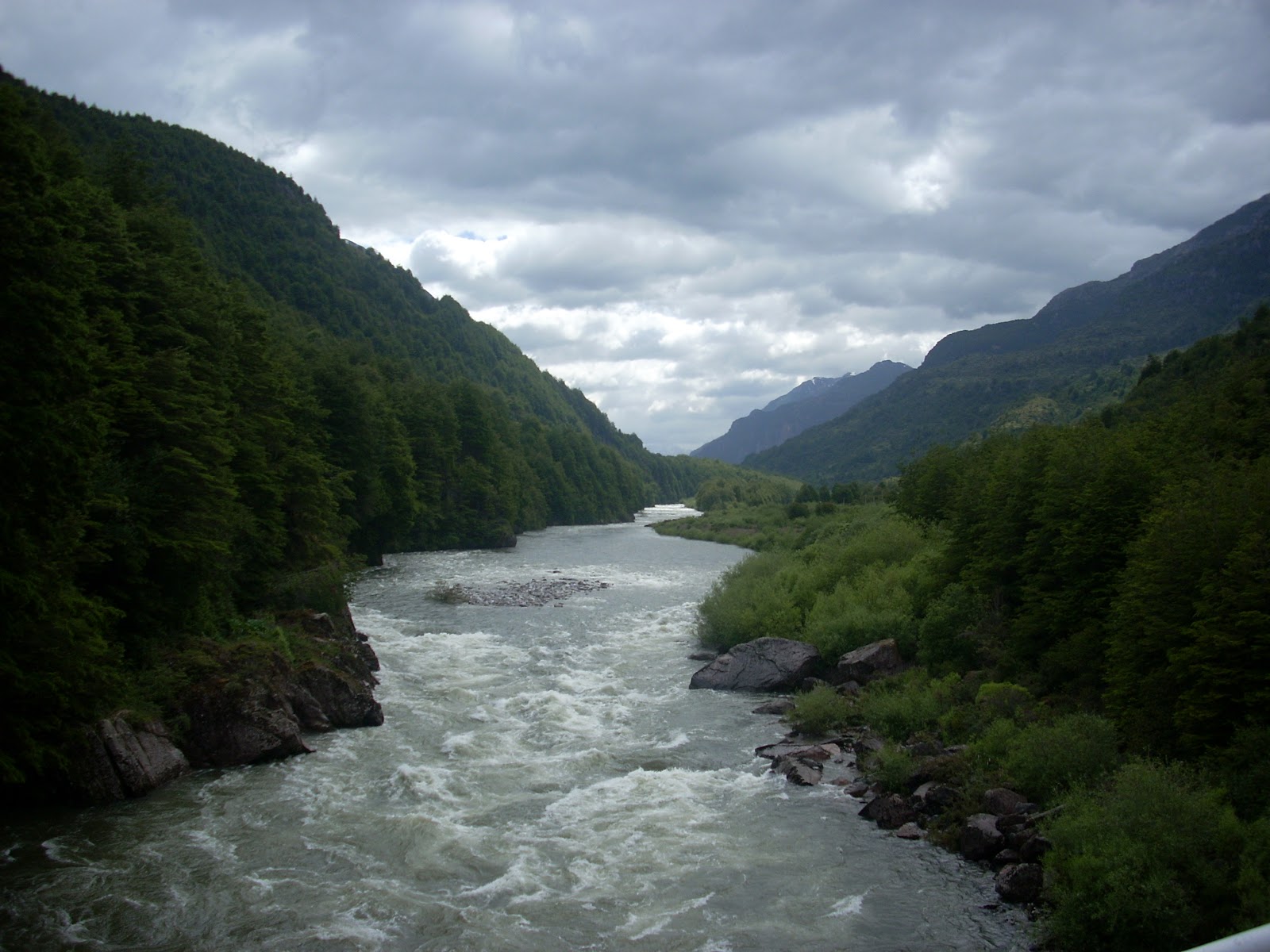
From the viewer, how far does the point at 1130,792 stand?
1419cm

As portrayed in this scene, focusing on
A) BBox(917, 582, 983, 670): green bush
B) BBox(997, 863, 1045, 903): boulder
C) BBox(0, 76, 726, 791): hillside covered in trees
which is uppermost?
BBox(0, 76, 726, 791): hillside covered in trees

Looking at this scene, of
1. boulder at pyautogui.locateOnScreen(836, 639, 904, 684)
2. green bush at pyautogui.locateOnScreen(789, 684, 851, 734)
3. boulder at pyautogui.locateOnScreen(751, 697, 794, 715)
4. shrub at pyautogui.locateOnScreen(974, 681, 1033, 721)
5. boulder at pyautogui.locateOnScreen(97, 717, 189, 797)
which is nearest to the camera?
boulder at pyautogui.locateOnScreen(97, 717, 189, 797)

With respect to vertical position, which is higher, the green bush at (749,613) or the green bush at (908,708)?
the green bush at (749,613)

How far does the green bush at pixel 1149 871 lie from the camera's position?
1243cm

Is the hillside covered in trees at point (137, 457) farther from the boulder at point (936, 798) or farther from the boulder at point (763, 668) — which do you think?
the boulder at point (936, 798)

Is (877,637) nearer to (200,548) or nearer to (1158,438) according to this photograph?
(1158,438)

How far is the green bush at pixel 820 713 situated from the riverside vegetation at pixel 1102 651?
0.26ft

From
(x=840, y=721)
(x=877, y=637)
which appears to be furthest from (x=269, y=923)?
(x=877, y=637)

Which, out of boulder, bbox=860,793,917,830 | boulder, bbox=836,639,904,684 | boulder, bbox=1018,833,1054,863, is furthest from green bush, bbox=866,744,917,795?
boulder, bbox=836,639,904,684

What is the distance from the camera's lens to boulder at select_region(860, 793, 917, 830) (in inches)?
725

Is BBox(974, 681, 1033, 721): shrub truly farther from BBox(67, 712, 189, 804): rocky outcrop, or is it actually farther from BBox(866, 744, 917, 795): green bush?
BBox(67, 712, 189, 804): rocky outcrop

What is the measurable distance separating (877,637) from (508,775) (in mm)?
15408

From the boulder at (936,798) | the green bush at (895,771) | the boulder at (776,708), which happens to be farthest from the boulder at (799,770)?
the boulder at (776,708)

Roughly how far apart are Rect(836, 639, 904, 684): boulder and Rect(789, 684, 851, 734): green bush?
305 centimetres
